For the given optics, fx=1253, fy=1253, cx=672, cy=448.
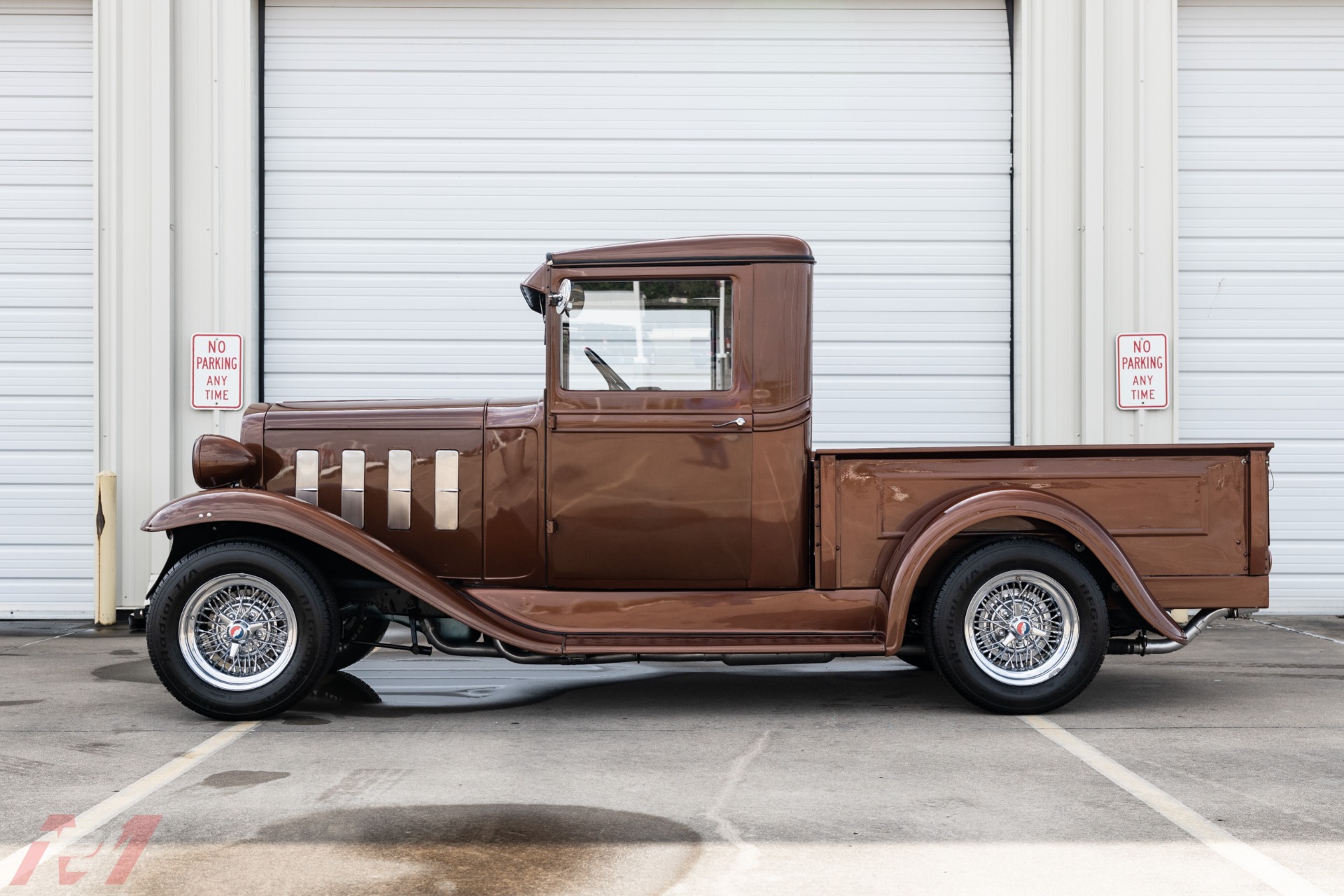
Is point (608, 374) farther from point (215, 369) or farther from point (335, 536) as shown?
point (215, 369)

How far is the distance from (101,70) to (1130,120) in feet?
25.4

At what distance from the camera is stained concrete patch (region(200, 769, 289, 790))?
4348 mm

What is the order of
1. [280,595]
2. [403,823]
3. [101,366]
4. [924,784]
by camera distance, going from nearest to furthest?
[403,823]
[924,784]
[280,595]
[101,366]

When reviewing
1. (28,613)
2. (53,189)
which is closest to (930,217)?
(53,189)

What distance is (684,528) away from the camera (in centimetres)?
581

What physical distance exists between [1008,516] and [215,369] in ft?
20.4

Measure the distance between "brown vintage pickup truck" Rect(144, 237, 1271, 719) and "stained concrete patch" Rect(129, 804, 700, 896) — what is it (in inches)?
64.2

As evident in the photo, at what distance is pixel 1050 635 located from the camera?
5633mm

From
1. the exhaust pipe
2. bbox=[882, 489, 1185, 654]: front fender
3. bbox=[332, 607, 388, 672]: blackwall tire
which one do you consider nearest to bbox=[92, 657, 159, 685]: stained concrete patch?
bbox=[332, 607, 388, 672]: blackwall tire

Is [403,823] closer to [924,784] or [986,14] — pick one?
[924,784]

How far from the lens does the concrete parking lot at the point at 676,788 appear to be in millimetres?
3396

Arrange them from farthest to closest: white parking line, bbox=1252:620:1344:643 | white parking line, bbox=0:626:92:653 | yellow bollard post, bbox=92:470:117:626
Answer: yellow bollard post, bbox=92:470:117:626 → white parking line, bbox=1252:620:1344:643 → white parking line, bbox=0:626:92:653

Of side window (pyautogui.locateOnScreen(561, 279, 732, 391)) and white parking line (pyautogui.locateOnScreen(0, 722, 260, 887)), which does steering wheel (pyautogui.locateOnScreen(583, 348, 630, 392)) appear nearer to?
side window (pyautogui.locateOnScreen(561, 279, 732, 391))

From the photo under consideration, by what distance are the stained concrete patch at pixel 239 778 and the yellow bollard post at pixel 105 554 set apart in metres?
4.93
